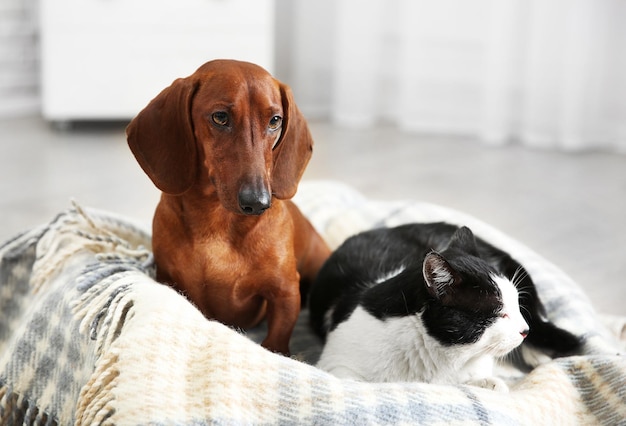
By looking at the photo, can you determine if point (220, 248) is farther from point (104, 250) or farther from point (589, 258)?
point (589, 258)

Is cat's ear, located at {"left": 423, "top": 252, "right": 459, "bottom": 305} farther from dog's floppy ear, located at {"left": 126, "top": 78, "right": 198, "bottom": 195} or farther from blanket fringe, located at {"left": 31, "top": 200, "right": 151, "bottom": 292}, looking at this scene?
blanket fringe, located at {"left": 31, "top": 200, "right": 151, "bottom": 292}

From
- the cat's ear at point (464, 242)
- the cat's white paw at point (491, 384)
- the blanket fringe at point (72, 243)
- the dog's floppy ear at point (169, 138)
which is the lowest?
the cat's white paw at point (491, 384)

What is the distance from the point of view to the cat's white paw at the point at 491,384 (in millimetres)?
1165

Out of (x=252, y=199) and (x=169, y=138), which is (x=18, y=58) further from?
(x=252, y=199)

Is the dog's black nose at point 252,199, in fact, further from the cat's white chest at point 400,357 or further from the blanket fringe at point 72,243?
the blanket fringe at point 72,243

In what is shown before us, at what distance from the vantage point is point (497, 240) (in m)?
1.62

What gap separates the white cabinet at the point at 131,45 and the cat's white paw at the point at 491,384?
2290 mm

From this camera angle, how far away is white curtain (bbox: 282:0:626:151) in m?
3.14

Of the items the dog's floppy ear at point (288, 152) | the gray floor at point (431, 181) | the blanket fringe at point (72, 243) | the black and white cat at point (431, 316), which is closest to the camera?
the black and white cat at point (431, 316)

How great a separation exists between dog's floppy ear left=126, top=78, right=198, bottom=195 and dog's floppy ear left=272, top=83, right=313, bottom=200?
0.38 feet

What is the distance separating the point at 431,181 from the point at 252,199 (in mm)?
1815

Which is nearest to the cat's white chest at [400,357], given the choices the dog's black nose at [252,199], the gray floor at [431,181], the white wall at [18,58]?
the dog's black nose at [252,199]

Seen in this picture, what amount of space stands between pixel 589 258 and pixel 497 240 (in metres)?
0.71

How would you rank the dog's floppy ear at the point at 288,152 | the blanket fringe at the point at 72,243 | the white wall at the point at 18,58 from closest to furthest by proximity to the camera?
the dog's floppy ear at the point at 288,152 → the blanket fringe at the point at 72,243 → the white wall at the point at 18,58
